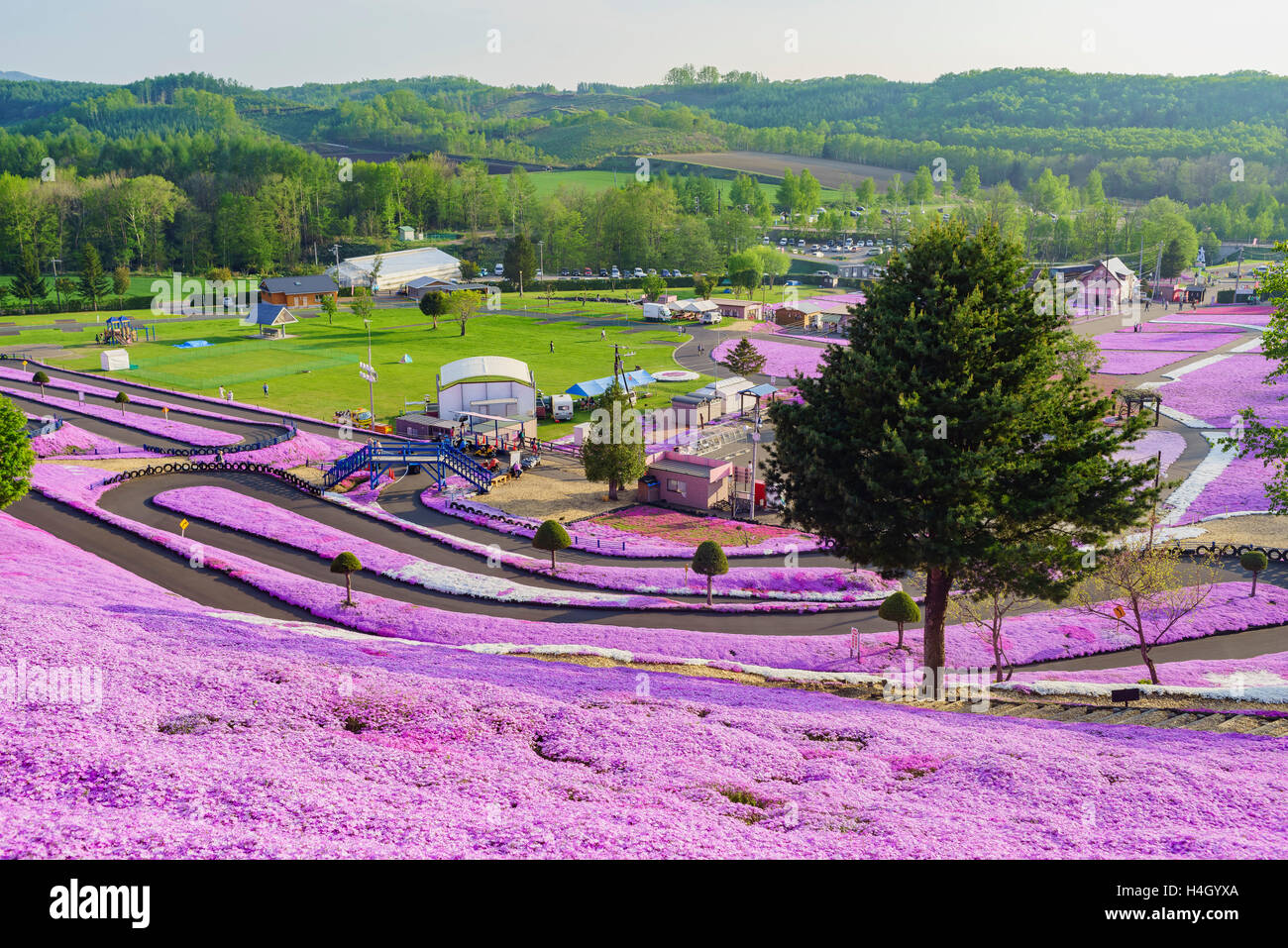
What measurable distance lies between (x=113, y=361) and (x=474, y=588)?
69742mm

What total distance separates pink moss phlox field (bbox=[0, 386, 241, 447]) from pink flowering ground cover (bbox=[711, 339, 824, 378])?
46.2 meters

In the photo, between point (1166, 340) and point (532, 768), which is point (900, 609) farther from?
point (1166, 340)

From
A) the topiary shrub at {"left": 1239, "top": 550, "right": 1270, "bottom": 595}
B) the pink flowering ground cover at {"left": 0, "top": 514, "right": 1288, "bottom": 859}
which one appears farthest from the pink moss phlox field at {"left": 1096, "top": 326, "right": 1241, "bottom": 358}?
the pink flowering ground cover at {"left": 0, "top": 514, "right": 1288, "bottom": 859}

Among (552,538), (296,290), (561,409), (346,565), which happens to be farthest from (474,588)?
(296,290)

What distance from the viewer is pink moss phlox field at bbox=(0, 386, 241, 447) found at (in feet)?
224

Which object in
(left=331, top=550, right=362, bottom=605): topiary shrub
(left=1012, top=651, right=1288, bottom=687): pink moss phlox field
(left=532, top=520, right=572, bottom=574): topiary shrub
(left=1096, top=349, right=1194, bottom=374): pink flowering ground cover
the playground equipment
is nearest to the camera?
(left=1012, top=651, right=1288, bottom=687): pink moss phlox field

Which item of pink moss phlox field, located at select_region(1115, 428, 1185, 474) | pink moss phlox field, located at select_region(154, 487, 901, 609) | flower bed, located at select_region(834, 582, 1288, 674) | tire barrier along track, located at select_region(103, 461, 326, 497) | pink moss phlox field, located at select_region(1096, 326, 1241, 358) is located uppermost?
pink moss phlox field, located at select_region(1096, 326, 1241, 358)

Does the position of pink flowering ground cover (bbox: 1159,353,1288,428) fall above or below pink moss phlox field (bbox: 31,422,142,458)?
above

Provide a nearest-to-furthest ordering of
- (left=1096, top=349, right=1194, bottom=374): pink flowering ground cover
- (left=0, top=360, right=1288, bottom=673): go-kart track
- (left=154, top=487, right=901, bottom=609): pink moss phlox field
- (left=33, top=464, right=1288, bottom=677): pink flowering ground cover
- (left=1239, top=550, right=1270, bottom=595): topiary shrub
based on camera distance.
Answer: (left=33, top=464, right=1288, bottom=677): pink flowering ground cover < (left=0, top=360, right=1288, bottom=673): go-kart track < (left=1239, top=550, right=1270, bottom=595): topiary shrub < (left=154, top=487, right=901, bottom=609): pink moss phlox field < (left=1096, top=349, right=1194, bottom=374): pink flowering ground cover

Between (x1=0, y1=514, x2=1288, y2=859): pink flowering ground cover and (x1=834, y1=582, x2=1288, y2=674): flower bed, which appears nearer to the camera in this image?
(x1=0, y1=514, x2=1288, y2=859): pink flowering ground cover

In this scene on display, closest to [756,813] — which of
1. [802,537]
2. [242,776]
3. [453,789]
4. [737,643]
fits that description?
[453,789]

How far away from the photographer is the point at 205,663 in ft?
73.0

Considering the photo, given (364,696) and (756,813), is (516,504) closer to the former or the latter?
(364,696)

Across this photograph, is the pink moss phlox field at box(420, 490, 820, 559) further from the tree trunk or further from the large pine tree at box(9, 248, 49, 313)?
the large pine tree at box(9, 248, 49, 313)
